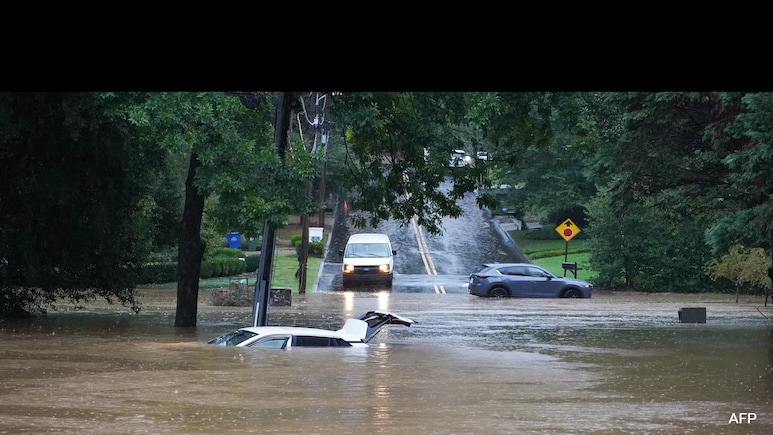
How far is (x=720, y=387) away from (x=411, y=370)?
190 inches

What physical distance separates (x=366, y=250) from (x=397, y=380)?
88.3 feet

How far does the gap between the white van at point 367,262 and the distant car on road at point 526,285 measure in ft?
13.6

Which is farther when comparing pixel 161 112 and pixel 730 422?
pixel 161 112

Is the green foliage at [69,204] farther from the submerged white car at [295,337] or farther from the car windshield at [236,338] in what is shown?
the submerged white car at [295,337]

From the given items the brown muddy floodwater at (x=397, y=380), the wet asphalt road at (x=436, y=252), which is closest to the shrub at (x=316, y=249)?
the wet asphalt road at (x=436, y=252)

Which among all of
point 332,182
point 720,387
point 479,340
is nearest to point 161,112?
point 479,340

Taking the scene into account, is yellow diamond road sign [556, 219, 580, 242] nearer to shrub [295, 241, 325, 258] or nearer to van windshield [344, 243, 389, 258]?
van windshield [344, 243, 389, 258]

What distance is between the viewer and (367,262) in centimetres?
4438

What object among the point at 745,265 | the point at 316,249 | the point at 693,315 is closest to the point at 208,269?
the point at 316,249

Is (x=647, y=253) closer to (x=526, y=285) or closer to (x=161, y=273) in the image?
(x=526, y=285)
